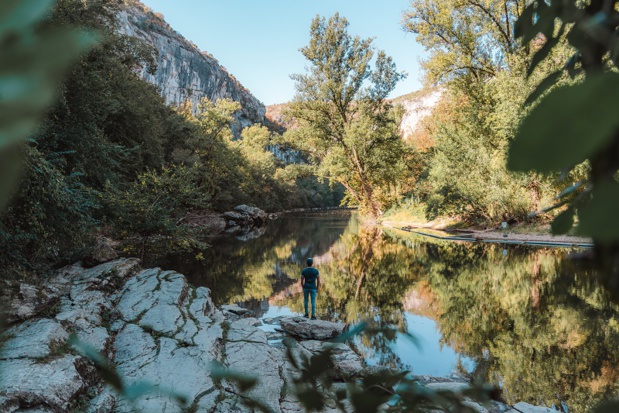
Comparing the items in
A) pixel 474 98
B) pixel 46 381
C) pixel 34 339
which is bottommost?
pixel 46 381

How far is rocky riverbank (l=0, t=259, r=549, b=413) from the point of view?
11.6 feet

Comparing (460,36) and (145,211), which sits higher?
(460,36)

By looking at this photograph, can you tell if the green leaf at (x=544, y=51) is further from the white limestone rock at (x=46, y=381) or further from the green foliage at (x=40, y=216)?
the green foliage at (x=40, y=216)

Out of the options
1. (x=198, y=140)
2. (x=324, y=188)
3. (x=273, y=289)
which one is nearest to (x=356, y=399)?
(x=273, y=289)

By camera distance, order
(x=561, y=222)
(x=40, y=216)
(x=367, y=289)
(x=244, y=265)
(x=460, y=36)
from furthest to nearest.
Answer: (x=460, y=36) < (x=244, y=265) < (x=367, y=289) < (x=40, y=216) < (x=561, y=222)

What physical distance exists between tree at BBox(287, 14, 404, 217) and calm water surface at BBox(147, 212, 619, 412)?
1215 centimetres

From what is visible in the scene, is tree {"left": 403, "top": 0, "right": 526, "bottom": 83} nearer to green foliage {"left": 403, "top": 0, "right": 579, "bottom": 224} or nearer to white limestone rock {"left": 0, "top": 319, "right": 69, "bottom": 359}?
green foliage {"left": 403, "top": 0, "right": 579, "bottom": 224}

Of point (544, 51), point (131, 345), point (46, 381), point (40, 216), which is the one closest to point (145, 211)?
point (40, 216)

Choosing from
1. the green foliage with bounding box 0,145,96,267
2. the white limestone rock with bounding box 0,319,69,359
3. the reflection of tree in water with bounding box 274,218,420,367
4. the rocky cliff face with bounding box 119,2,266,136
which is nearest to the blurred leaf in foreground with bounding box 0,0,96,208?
the white limestone rock with bounding box 0,319,69,359

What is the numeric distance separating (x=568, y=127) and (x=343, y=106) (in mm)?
30065

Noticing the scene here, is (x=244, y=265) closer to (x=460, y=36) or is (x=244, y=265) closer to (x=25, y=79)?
(x=25, y=79)

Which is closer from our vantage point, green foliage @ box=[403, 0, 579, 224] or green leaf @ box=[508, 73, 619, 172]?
green leaf @ box=[508, 73, 619, 172]

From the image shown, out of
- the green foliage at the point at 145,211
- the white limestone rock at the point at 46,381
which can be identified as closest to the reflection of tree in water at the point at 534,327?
the white limestone rock at the point at 46,381

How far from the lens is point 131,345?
5.14 m
